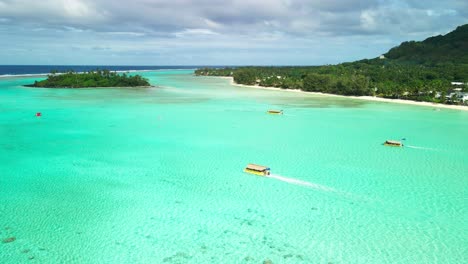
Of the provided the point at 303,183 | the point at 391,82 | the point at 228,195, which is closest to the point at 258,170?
the point at 303,183

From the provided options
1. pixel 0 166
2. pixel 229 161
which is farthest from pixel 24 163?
pixel 229 161

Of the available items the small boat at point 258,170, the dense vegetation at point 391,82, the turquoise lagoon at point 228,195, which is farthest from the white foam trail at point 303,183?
the dense vegetation at point 391,82

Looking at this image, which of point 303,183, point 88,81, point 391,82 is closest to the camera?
point 303,183

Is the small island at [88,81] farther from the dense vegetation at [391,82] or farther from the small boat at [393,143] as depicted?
the small boat at [393,143]

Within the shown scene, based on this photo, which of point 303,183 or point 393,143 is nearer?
point 303,183

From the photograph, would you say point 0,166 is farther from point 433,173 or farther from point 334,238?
point 433,173

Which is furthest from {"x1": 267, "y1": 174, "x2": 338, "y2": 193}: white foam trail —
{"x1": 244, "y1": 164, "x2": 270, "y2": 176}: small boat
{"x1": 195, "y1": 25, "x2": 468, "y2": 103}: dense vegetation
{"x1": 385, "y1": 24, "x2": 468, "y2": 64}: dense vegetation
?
{"x1": 385, "y1": 24, "x2": 468, "y2": 64}: dense vegetation

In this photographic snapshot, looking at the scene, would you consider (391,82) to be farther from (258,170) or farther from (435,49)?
(435,49)

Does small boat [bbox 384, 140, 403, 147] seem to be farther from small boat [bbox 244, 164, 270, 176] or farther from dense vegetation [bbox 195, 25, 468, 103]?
dense vegetation [bbox 195, 25, 468, 103]
